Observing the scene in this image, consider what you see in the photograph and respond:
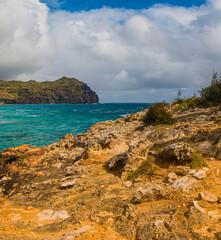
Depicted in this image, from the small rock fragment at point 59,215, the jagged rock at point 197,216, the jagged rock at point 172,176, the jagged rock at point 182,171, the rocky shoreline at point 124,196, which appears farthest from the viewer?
the jagged rock at point 182,171

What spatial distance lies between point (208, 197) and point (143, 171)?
8.70ft

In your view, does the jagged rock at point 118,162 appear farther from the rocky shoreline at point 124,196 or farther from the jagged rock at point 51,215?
the jagged rock at point 51,215

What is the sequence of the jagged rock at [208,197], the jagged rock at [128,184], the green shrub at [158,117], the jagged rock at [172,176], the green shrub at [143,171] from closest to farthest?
the jagged rock at [208,197] → the jagged rock at [172,176] → the jagged rock at [128,184] → the green shrub at [143,171] → the green shrub at [158,117]

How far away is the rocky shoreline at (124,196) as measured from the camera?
11.6 ft

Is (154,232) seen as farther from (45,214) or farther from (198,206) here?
(45,214)

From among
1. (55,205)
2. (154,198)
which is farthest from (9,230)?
(154,198)

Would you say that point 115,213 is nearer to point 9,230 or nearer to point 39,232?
point 39,232

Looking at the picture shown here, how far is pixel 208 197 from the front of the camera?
4062mm

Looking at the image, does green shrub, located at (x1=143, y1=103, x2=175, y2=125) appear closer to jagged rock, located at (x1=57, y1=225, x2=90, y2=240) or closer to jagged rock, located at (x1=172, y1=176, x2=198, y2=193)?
jagged rock, located at (x1=172, y1=176, x2=198, y2=193)

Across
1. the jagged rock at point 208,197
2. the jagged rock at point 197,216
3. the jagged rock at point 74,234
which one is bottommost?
the jagged rock at point 74,234

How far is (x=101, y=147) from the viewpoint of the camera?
1014 cm

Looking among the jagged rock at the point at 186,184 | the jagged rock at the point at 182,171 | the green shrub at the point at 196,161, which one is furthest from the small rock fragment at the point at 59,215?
the green shrub at the point at 196,161

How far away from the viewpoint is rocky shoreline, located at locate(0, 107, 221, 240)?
3.54m

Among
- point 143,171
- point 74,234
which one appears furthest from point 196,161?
point 74,234
